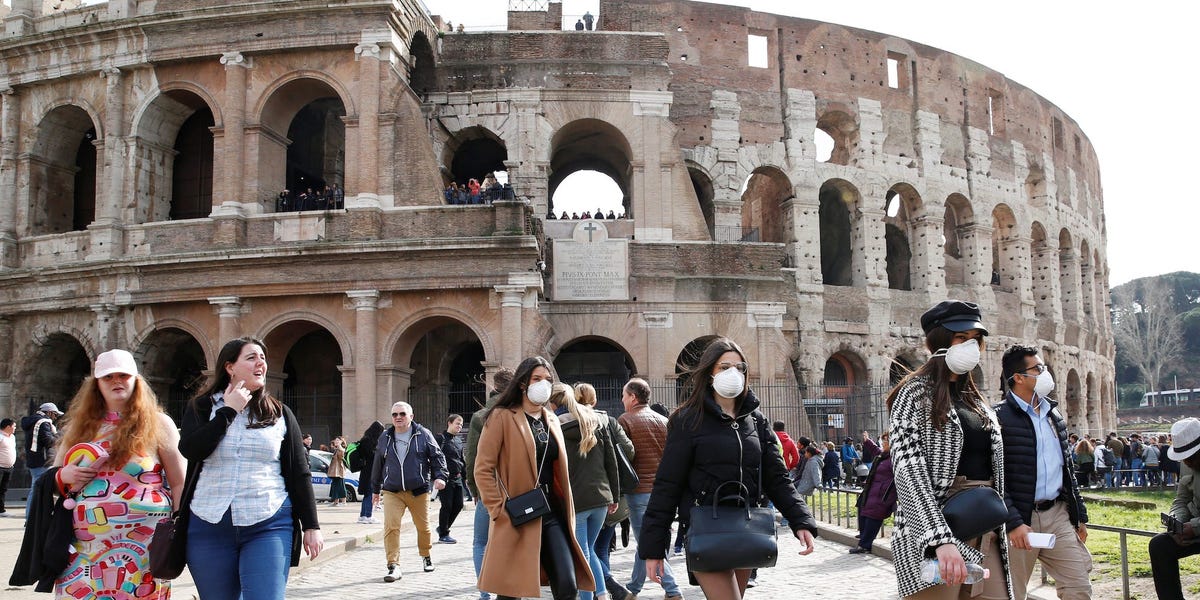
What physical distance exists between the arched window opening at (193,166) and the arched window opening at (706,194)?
1117 centimetres

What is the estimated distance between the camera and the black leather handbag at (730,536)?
4395 millimetres

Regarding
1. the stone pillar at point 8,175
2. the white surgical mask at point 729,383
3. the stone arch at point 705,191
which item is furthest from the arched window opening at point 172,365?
the white surgical mask at point 729,383

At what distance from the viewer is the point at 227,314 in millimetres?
21250

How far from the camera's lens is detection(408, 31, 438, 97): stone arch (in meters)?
24.1

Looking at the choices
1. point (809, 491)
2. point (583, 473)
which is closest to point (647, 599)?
point (583, 473)

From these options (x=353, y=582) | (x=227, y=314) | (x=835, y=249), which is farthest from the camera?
(x=835, y=249)

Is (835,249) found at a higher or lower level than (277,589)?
higher

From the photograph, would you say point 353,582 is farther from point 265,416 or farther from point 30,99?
point 30,99

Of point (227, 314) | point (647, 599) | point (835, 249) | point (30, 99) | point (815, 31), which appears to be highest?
point (815, 31)

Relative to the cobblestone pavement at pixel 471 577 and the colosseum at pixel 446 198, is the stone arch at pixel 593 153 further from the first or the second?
the cobblestone pavement at pixel 471 577

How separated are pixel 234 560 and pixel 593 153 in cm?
2372

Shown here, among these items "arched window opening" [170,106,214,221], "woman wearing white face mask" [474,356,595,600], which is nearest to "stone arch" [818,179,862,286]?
"arched window opening" [170,106,214,221]

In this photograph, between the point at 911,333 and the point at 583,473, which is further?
the point at 911,333

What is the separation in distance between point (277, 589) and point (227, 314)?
17.9 meters
